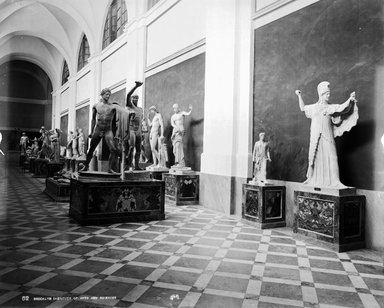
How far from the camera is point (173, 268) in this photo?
382 cm

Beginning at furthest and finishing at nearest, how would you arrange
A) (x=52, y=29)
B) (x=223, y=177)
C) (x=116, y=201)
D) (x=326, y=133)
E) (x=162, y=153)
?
(x=162, y=153) < (x=52, y=29) < (x=223, y=177) < (x=116, y=201) < (x=326, y=133)

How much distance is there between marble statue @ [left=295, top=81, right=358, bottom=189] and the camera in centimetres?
511

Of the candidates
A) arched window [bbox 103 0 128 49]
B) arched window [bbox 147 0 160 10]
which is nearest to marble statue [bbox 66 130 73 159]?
arched window [bbox 103 0 128 49]

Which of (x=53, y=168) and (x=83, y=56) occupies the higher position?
(x=83, y=56)

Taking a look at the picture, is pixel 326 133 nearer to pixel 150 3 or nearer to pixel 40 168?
pixel 150 3

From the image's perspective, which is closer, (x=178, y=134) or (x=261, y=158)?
(x=261, y=158)

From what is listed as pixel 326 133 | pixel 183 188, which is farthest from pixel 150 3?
pixel 326 133

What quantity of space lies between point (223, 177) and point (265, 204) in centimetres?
184

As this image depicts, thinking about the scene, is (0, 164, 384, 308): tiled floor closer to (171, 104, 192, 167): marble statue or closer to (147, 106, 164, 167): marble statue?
(171, 104, 192, 167): marble statue

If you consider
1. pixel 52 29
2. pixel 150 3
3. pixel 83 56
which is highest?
pixel 150 3

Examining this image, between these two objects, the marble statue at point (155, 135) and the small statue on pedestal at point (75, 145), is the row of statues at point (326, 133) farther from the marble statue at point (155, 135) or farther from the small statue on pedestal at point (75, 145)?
the small statue on pedestal at point (75, 145)

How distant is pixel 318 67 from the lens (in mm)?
6105

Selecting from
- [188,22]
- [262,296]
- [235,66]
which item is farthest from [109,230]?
[188,22]

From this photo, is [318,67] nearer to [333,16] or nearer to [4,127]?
[333,16]
